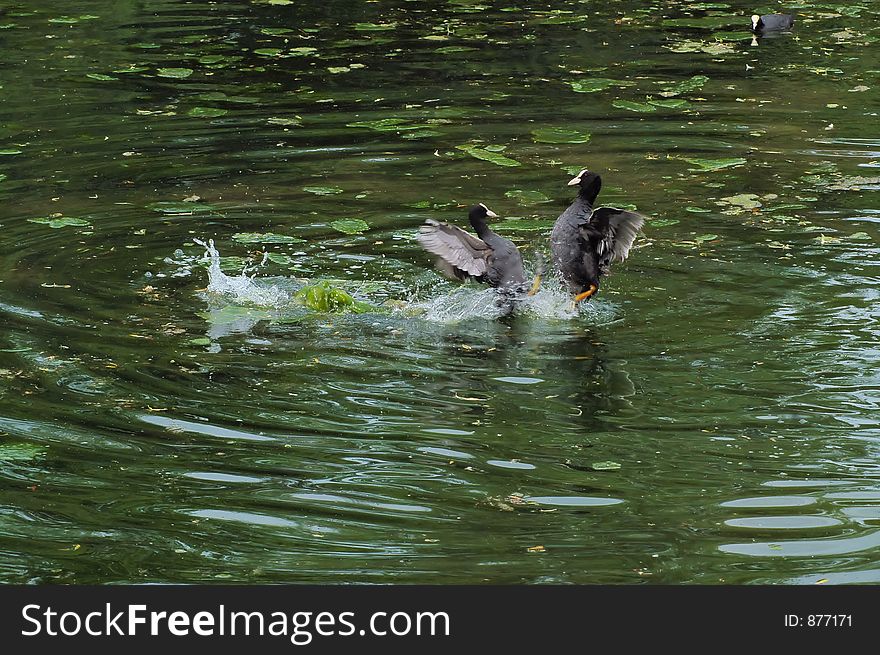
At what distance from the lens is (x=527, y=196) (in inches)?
428

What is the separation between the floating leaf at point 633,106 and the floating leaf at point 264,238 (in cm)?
446

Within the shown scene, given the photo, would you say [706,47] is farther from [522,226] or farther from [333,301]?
[333,301]

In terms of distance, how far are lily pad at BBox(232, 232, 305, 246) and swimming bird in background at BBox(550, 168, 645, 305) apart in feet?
7.21

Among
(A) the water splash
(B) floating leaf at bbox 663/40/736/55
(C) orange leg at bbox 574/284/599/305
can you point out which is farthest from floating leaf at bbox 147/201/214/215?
(B) floating leaf at bbox 663/40/736/55

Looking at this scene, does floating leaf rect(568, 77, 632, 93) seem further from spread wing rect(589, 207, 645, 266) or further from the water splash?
the water splash

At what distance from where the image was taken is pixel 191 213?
10.8 m

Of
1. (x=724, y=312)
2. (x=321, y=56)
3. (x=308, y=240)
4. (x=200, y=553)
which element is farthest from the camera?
(x=321, y=56)

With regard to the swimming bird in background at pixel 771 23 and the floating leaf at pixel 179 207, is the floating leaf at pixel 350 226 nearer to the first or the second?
the floating leaf at pixel 179 207

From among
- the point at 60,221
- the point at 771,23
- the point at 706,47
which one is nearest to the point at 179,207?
the point at 60,221

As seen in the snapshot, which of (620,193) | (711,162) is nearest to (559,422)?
(620,193)

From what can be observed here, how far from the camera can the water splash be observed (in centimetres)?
896

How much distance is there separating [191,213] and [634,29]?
7700mm

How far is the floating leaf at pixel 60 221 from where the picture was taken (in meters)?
10.5

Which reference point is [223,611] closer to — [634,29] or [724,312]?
[724,312]
